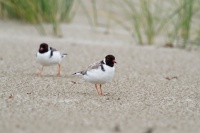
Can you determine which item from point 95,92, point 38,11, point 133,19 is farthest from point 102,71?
point 38,11

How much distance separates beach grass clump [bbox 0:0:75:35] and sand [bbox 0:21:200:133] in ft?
1.03

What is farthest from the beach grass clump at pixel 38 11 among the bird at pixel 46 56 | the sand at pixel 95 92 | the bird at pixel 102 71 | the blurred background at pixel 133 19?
the bird at pixel 102 71

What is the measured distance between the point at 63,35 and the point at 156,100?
3.89 metres

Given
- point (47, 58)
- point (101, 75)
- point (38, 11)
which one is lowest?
point (101, 75)

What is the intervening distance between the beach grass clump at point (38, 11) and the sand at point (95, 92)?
1.03 feet

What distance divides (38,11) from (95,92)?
12.4 feet

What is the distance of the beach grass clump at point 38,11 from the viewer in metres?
7.60

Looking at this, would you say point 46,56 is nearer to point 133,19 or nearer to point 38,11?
point 133,19

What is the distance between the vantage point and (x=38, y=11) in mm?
8031

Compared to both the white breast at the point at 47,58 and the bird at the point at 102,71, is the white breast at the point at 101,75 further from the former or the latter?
the white breast at the point at 47,58

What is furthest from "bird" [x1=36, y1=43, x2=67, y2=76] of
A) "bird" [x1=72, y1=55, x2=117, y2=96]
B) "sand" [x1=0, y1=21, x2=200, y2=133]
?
"bird" [x1=72, y1=55, x2=117, y2=96]

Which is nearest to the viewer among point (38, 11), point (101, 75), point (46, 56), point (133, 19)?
point (101, 75)

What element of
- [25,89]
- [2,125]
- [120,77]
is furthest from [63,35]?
[2,125]

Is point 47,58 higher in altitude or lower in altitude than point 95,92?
higher
